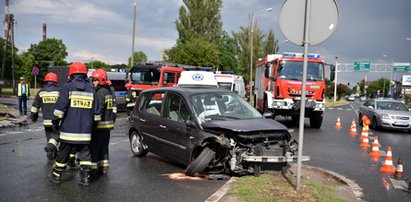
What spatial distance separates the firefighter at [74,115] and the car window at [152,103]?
2.05 metres

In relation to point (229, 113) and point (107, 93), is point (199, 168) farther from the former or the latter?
point (107, 93)

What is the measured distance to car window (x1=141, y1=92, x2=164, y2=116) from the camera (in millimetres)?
8234

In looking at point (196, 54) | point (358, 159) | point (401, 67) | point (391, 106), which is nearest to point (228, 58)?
point (196, 54)

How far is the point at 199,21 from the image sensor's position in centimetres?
5134

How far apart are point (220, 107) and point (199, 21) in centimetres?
4504

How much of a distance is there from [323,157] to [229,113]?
3.43m

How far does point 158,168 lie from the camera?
7.79 meters

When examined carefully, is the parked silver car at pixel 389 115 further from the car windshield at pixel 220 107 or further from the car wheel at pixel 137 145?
the car wheel at pixel 137 145

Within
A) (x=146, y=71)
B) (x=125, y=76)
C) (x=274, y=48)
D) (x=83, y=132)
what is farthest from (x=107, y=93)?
(x=274, y=48)

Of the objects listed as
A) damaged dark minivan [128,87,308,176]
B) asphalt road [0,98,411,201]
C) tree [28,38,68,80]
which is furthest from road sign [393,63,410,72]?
tree [28,38,68,80]

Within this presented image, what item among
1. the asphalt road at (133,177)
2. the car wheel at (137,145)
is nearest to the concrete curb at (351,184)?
the asphalt road at (133,177)

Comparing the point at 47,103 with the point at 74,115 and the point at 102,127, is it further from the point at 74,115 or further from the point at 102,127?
the point at 74,115

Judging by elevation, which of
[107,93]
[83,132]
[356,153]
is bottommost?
[356,153]

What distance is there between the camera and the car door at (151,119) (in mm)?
8047
